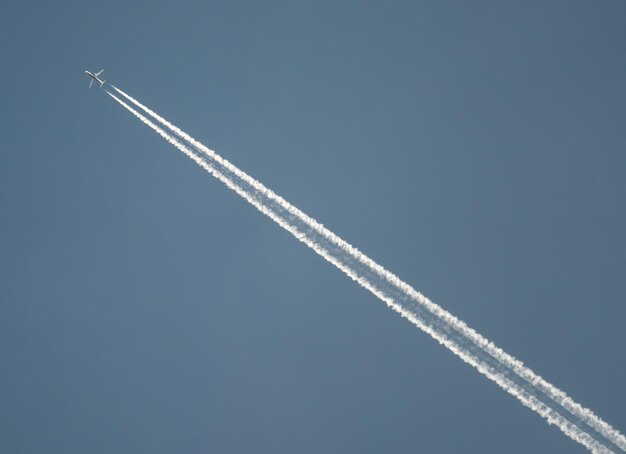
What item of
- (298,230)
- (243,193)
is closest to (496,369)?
(298,230)

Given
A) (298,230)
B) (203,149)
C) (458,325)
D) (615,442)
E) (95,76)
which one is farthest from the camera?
(95,76)

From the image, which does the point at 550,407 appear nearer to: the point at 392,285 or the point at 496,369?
the point at 496,369

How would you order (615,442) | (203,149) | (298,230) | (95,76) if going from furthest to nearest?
(95,76)
(203,149)
(298,230)
(615,442)

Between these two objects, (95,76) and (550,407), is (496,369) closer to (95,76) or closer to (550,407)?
(550,407)

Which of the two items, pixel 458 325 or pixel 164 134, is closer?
pixel 458 325

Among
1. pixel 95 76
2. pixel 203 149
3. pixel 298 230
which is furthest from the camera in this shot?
pixel 95 76

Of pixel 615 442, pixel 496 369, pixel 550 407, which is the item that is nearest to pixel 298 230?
pixel 496 369

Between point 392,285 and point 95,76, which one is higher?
point 95,76
